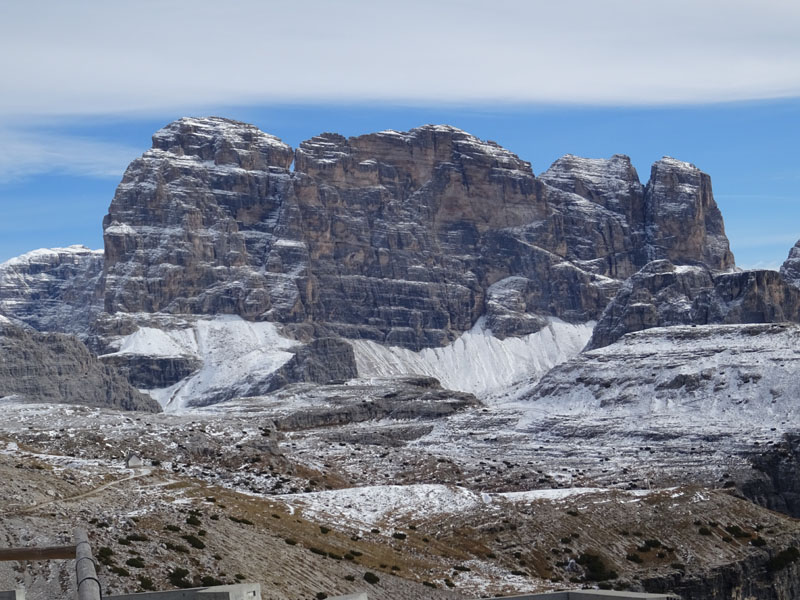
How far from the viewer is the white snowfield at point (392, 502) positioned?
11744 centimetres

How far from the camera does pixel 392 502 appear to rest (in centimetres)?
12412

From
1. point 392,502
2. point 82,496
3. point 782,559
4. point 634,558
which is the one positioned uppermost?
point 82,496

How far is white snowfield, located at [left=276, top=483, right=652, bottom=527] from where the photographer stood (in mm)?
117438

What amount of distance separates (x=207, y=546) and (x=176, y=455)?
61.8 metres

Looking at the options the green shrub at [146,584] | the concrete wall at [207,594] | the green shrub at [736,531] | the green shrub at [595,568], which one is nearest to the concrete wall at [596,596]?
the concrete wall at [207,594]

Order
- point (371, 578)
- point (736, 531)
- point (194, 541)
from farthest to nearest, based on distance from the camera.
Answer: point (736, 531)
point (371, 578)
point (194, 541)

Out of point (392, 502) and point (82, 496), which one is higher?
point (82, 496)

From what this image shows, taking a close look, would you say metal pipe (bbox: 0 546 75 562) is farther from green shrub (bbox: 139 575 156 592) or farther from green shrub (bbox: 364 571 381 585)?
green shrub (bbox: 364 571 381 585)

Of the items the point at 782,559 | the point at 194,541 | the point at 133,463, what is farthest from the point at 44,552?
the point at 782,559

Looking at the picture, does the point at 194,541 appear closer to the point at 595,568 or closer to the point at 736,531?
the point at 595,568

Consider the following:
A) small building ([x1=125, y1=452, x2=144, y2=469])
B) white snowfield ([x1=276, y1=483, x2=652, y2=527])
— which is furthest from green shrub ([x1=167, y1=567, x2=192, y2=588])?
small building ([x1=125, y1=452, x2=144, y2=469])

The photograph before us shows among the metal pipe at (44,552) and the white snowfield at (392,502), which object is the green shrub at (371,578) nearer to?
the white snowfield at (392,502)

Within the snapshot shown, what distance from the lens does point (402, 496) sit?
414ft

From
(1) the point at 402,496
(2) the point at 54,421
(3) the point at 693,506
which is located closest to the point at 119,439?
(2) the point at 54,421
